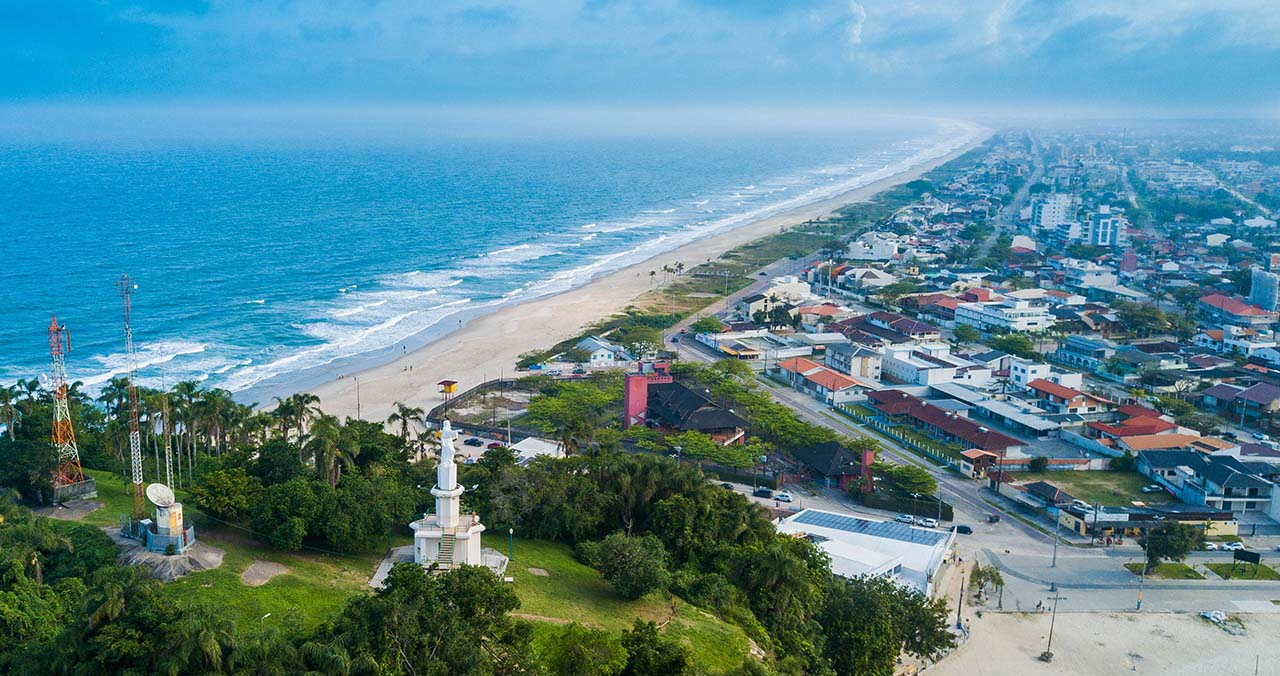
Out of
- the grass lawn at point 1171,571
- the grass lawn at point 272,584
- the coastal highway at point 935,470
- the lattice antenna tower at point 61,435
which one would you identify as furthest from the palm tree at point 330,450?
the grass lawn at point 1171,571

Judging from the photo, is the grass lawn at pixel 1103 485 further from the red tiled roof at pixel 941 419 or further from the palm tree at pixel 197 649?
the palm tree at pixel 197 649

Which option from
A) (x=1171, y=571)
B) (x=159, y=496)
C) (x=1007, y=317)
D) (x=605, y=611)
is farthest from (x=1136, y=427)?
(x=159, y=496)

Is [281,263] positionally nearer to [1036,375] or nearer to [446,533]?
[1036,375]

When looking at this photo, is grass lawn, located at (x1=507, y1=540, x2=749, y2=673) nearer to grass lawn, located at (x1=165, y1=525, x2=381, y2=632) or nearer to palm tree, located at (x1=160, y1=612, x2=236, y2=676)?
grass lawn, located at (x1=165, y1=525, x2=381, y2=632)

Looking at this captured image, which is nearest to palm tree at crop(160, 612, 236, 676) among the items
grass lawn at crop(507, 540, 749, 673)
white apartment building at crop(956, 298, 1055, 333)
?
grass lawn at crop(507, 540, 749, 673)

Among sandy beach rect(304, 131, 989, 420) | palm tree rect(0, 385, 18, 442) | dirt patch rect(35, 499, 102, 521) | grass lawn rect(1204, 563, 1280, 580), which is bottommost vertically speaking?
grass lawn rect(1204, 563, 1280, 580)

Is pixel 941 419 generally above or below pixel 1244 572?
above
